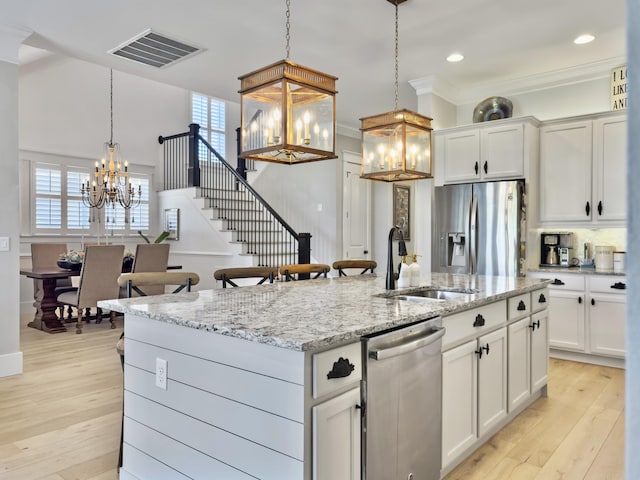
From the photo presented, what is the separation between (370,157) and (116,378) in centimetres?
273

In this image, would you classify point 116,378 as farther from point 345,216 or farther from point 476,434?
point 345,216

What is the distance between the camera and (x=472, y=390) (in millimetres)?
2500

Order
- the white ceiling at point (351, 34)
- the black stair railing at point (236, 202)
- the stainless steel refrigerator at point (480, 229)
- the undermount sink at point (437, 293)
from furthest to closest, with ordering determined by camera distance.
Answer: the black stair railing at point (236, 202), the stainless steel refrigerator at point (480, 229), the white ceiling at point (351, 34), the undermount sink at point (437, 293)

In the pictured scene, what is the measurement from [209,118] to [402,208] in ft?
15.3

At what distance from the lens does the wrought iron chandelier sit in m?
6.63

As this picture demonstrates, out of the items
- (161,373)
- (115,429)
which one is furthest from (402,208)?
(161,373)

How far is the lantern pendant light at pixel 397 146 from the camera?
319 centimetres

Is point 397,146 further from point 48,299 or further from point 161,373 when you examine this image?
point 48,299

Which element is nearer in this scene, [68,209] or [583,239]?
[583,239]

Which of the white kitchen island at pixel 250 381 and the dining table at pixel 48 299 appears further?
the dining table at pixel 48 299

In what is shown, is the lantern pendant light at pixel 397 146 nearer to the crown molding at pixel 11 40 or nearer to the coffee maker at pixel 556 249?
the coffee maker at pixel 556 249

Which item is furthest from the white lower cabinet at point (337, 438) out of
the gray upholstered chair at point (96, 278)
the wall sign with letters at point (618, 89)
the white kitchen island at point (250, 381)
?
the gray upholstered chair at point (96, 278)

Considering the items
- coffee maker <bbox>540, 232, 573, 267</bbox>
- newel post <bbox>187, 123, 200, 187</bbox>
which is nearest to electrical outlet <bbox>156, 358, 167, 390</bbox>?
coffee maker <bbox>540, 232, 573, 267</bbox>

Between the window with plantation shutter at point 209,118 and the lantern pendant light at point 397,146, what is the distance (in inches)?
266
